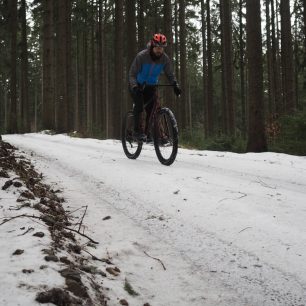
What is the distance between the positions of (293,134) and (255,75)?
175 cm

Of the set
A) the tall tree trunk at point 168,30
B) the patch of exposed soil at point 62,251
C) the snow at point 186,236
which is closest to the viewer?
the patch of exposed soil at point 62,251

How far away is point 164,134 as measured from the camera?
6.92 metres

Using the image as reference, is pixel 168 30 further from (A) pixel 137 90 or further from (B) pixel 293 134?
(A) pixel 137 90

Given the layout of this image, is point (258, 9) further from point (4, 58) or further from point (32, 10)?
point (4, 58)

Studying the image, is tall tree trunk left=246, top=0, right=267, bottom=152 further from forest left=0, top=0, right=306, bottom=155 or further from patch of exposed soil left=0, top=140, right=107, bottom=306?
patch of exposed soil left=0, top=140, right=107, bottom=306

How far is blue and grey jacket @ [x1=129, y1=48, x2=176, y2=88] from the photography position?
6.75m

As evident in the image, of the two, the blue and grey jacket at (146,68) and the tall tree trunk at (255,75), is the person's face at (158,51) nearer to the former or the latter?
the blue and grey jacket at (146,68)

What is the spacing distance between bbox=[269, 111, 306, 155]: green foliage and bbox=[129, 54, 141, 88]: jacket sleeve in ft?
15.2

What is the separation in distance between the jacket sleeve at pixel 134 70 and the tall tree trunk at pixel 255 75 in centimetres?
432

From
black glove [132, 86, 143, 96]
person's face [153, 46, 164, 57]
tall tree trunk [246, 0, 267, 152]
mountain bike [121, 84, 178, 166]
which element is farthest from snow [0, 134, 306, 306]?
tall tree trunk [246, 0, 267, 152]

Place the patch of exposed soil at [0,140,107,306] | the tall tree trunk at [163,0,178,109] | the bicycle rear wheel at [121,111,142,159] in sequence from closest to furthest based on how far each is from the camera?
the patch of exposed soil at [0,140,107,306]
the bicycle rear wheel at [121,111,142,159]
the tall tree trunk at [163,0,178,109]

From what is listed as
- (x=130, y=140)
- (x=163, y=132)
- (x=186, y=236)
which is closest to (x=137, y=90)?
(x=163, y=132)

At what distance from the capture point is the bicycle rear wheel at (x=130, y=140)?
7613mm

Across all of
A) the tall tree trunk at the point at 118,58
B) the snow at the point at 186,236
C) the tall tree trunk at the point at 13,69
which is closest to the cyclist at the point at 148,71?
the snow at the point at 186,236
